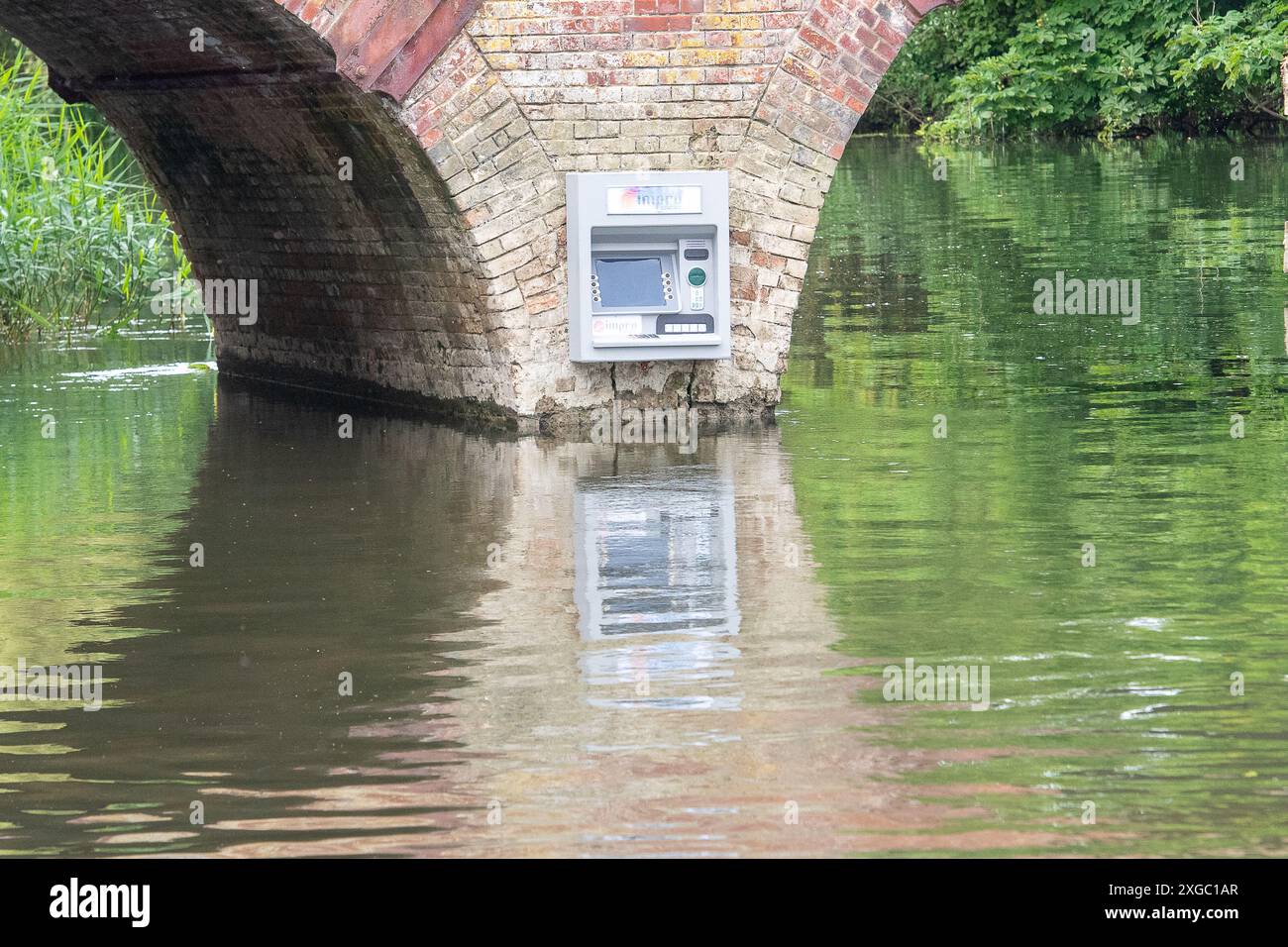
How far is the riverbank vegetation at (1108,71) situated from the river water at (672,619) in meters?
28.2

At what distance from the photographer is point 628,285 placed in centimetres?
1355

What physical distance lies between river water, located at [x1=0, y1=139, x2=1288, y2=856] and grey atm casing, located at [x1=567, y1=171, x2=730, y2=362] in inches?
25.4

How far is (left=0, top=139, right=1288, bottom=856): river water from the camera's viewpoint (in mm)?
6332

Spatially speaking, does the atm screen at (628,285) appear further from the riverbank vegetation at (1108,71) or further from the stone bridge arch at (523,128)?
the riverbank vegetation at (1108,71)

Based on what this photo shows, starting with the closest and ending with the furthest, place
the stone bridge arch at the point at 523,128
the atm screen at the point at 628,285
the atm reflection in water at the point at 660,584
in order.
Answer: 1. the atm reflection in water at the point at 660,584
2. the stone bridge arch at the point at 523,128
3. the atm screen at the point at 628,285

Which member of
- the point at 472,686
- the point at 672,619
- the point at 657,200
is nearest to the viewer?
the point at 472,686

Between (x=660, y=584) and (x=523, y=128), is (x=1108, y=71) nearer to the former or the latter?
(x=523, y=128)

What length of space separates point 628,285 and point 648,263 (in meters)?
0.18

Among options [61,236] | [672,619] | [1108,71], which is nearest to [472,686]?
[672,619]

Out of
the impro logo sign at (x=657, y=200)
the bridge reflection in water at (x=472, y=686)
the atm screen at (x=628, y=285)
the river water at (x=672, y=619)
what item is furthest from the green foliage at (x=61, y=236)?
the bridge reflection in water at (x=472, y=686)

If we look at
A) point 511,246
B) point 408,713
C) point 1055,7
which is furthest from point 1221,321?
point 1055,7

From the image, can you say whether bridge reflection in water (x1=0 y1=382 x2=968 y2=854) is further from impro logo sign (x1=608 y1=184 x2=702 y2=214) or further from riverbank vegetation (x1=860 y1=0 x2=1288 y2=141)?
riverbank vegetation (x1=860 y1=0 x2=1288 y2=141)

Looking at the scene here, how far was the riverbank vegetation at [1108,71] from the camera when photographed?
142 feet

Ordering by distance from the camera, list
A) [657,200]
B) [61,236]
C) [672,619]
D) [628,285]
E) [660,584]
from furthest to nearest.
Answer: [61,236] < [628,285] < [657,200] < [660,584] < [672,619]
